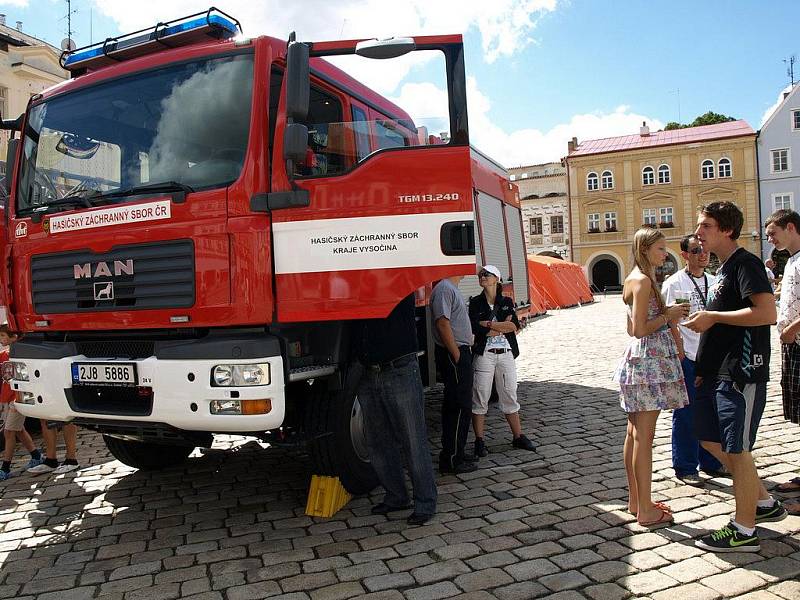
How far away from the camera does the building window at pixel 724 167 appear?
44938 mm

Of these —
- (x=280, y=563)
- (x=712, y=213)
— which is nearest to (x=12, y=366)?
(x=280, y=563)

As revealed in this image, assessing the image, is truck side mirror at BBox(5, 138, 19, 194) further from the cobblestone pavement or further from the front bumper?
the cobblestone pavement

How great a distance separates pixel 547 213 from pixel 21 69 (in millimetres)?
37890

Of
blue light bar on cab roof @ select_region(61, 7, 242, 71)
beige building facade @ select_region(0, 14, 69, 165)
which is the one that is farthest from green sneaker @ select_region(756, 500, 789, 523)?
beige building facade @ select_region(0, 14, 69, 165)

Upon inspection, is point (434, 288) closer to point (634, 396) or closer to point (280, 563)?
point (634, 396)

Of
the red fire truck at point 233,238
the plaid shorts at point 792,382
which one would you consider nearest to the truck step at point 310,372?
the red fire truck at point 233,238

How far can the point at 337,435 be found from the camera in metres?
4.63

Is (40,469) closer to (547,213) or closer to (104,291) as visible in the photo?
(104,291)

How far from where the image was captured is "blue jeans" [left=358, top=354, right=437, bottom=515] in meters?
4.50

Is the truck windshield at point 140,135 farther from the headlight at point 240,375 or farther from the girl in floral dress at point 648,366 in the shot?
the girl in floral dress at point 648,366

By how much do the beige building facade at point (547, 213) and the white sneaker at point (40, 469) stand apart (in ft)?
151

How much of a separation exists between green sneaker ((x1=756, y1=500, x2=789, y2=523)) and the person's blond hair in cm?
135

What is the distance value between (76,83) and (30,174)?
2.45 feet

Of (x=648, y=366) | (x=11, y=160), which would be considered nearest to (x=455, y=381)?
(x=648, y=366)
